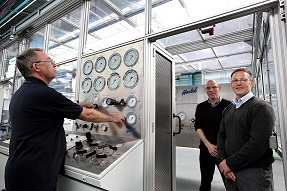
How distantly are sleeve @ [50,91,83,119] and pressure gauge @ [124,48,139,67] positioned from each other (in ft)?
2.14

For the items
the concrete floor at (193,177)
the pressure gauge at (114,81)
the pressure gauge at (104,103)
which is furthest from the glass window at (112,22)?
the concrete floor at (193,177)

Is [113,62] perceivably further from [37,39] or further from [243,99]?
[37,39]

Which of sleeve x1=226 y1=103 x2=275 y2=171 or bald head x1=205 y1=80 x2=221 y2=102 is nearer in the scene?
sleeve x1=226 y1=103 x2=275 y2=171

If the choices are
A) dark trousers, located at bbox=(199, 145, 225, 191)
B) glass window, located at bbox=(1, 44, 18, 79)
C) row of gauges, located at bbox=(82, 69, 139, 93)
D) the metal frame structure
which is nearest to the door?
the metal frame structure

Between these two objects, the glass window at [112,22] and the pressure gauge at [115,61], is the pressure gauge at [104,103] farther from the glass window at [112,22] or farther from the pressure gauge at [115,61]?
the glass window at [112,22]

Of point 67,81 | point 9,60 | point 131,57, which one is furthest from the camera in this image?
point 9,60

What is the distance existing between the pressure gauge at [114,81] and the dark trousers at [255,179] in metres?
1.16

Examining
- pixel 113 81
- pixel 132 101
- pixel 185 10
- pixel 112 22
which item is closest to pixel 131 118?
pixel 132 101

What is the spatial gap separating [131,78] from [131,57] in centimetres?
20

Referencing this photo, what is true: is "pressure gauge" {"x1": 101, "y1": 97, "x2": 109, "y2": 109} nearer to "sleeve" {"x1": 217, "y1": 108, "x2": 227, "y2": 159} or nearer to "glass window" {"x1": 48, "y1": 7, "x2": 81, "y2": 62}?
"sleeve" {"x1": 217, "y1": 108, "x2": 227, "y2": 159}

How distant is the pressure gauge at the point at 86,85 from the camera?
5.88ft

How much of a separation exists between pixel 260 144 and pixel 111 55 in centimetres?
140

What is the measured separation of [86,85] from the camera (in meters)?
1.83

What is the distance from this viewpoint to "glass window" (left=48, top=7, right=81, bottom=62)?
2.52 metres
